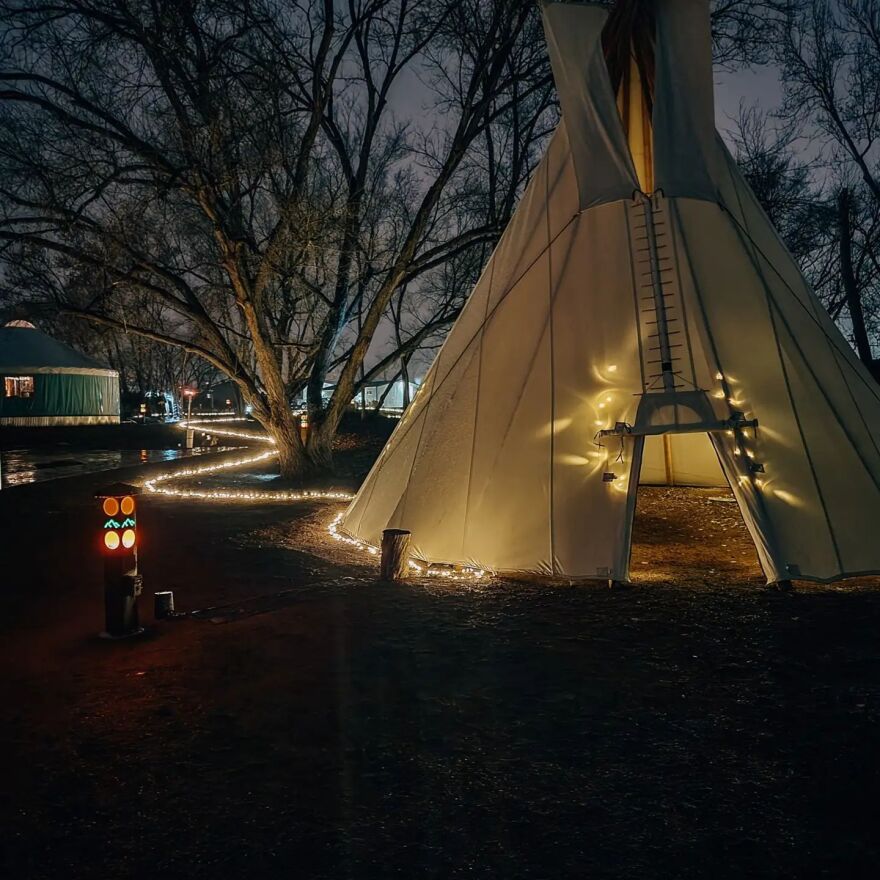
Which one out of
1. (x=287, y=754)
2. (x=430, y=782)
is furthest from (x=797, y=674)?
(x=287, y=754)

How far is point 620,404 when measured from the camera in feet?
25.8

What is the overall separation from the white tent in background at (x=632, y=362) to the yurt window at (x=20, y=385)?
113 ft

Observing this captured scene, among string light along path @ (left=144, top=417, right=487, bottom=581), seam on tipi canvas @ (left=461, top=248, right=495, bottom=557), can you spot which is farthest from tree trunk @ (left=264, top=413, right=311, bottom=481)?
seam on tipi canvas @ (left=461, top=248, right=495, bottom=557)

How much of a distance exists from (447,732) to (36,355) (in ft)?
129

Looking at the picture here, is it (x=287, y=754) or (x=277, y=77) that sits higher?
(x=277, y=77)

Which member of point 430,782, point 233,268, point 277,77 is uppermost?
point 277,77

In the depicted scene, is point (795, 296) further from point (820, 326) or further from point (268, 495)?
point (268, 495)

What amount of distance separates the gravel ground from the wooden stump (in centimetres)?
28

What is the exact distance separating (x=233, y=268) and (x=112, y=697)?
1235cm

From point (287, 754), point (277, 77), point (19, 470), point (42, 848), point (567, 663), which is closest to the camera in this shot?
point (42, 848)

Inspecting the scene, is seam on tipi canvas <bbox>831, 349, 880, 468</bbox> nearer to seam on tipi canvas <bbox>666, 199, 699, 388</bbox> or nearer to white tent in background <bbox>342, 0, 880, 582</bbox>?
white tent in background <bbox>342, 0, 880, 582</bbox>

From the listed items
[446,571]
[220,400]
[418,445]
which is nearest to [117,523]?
[446,571]

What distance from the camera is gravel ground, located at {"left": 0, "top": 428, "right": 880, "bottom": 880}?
3.06 meters

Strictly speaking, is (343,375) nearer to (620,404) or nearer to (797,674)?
(620,404)
